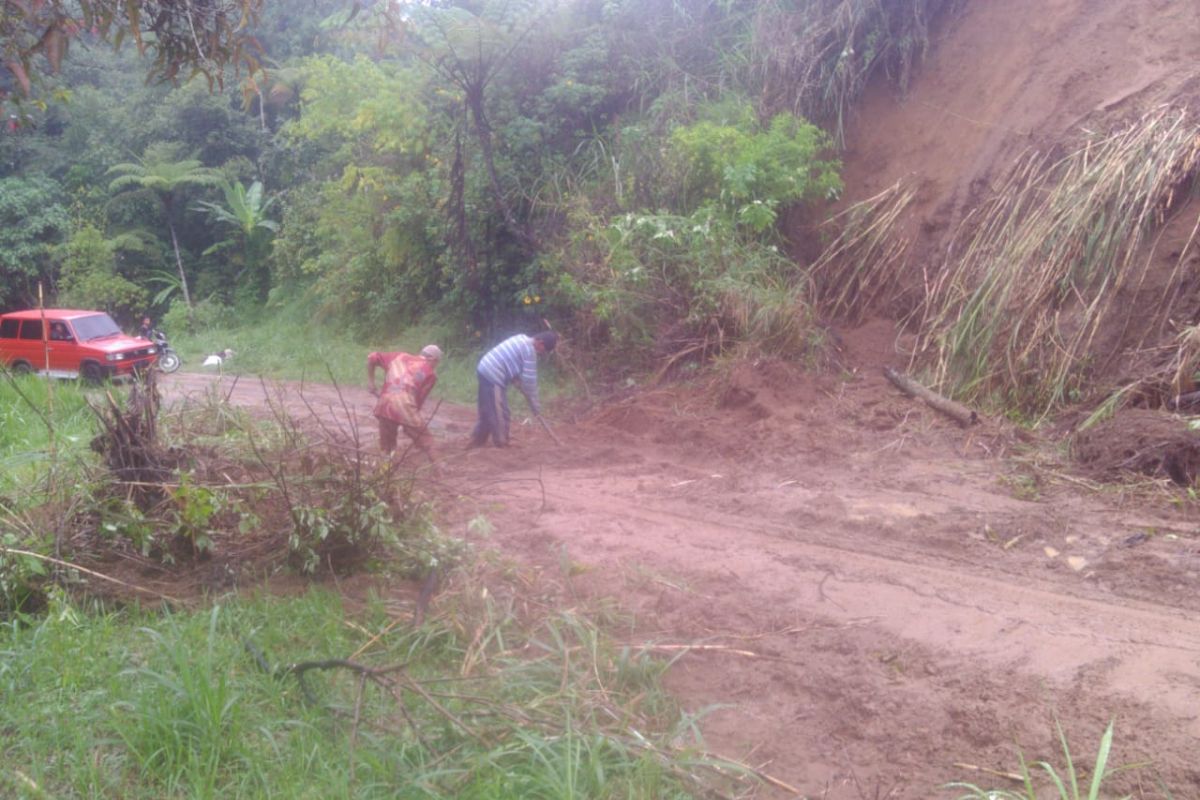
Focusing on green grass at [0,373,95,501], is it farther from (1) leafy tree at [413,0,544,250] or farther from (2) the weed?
(1) leafy tree at [413,0,544,250]

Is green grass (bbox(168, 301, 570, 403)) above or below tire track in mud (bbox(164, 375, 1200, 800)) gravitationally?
below

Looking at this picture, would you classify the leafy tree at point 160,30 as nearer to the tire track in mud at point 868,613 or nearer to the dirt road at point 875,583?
the tire track in mud at point 868,613

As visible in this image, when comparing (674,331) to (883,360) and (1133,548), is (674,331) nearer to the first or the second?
(883,360)

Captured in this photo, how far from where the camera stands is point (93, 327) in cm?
1778

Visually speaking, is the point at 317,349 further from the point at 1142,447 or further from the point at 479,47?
the point at 1142,447

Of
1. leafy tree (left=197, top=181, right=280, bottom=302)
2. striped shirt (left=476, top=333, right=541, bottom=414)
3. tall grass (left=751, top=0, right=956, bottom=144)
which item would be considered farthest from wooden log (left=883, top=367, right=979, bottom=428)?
leafy tree (left=197, top=181, right=280, bottom=302)

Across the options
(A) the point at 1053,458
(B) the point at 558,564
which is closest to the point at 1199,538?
(A) the point at 1053,458

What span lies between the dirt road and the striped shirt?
0.62 m

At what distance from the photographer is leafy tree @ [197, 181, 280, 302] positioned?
2717 cm

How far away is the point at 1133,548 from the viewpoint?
6.13 m

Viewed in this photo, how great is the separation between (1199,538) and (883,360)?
4.86m

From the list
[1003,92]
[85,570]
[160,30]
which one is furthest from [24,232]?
[85,570]

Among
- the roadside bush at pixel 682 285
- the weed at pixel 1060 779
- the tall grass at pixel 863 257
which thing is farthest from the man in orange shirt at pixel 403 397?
the weed at pixel 1060 779

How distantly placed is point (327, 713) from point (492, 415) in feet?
19.2
